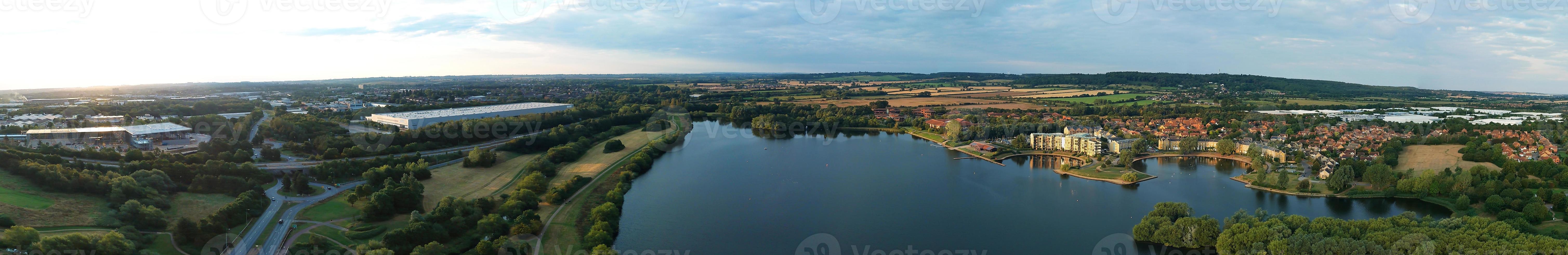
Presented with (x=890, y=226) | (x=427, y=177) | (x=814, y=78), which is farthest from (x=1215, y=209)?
(x=814, y=78)

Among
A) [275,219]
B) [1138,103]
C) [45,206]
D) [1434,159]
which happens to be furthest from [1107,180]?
[1138,103]

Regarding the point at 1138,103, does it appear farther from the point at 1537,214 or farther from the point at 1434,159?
the point at 1537,214

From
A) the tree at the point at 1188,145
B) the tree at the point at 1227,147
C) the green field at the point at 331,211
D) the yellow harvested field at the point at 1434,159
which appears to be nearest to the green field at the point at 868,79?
the tree at the point at 1188,145

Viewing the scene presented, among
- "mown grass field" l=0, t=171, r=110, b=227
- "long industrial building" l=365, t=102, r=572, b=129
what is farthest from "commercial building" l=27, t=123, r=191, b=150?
"mown grass field" l=0, t=171, r=110, b=227

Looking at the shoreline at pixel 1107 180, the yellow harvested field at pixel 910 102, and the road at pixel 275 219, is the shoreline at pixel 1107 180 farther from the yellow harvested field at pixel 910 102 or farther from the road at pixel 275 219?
the yellow harvested field at pixel 910 102

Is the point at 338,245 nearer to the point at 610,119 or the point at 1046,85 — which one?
the point at 610,119

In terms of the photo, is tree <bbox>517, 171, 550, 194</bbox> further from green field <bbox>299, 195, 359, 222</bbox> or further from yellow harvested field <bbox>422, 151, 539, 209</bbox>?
green field <bbox>299, 195, 359, 222</bbox>
